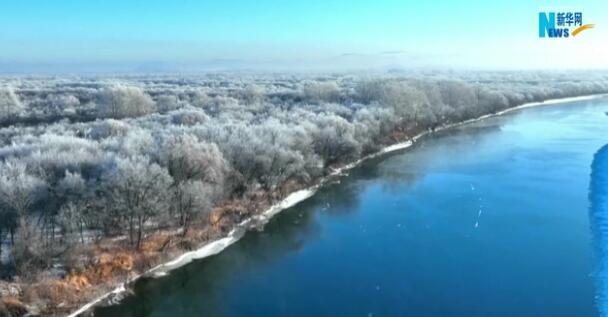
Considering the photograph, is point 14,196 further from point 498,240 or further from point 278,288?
point 498,240

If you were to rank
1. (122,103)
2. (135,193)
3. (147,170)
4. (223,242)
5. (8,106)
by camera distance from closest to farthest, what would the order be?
(135,193)
(147,170)
(223,242)
(8,106)
(122,103)

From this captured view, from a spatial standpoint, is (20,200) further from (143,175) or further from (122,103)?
(122,103)

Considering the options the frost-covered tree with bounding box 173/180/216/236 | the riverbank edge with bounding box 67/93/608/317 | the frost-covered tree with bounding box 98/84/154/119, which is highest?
the frost-covered tree with bounding box 98/84/154/119

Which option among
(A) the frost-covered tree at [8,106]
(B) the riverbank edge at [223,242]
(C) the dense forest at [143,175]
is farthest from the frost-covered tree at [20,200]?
(A) the frost-covered tree at [8,106]

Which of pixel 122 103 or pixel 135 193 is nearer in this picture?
pixel 135 193

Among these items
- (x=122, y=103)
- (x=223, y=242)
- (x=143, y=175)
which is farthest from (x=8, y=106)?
(x=223, y=242)

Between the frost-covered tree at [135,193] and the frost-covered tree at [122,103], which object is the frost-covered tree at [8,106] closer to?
the frost-covered tree at [122,103]

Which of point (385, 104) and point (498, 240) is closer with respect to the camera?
point (498, 240)

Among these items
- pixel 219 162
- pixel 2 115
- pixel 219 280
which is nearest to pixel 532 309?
pixel 219 280

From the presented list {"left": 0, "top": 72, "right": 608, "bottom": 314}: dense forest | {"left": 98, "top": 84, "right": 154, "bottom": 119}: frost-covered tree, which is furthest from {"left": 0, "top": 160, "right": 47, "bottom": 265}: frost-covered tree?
{"left": 98, "top": 84, "right": 154, "bottom": 119}: frost-covered tree

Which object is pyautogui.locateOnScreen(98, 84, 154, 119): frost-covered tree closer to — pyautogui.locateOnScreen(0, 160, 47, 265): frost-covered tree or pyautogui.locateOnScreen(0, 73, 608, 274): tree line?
pyautogui.locateOnScreen(0, 73, 608, 274): tree line

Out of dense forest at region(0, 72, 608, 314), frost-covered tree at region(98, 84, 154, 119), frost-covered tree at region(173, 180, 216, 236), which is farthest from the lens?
frost-covered tree at region(98, 84, 154, 119)
